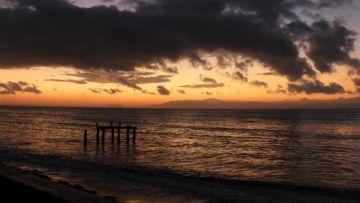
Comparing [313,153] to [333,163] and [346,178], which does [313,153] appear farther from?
[346,178]

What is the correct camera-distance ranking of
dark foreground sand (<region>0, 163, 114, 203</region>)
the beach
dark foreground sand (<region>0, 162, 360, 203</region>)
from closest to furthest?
dark foreground sand (<region>0, 163, 114, 203</region>) → dark foreground sand (<region>0, 162, 360, 203</region>) → the beach

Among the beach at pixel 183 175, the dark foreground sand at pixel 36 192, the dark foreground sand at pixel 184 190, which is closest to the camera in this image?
the dark foreground sand at pixel 36 192

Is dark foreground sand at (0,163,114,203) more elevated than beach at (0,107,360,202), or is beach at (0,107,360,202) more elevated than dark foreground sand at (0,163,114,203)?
dark foreground sand at (0,163,114,203)

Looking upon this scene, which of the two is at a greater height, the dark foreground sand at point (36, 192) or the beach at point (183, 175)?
the dark foreground sand at point (36, 192)

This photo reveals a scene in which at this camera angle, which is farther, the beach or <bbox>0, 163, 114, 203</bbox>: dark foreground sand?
the beach

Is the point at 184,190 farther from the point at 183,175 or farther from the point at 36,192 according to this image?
the point at 36,192

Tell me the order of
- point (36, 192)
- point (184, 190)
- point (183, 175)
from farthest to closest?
point (183, 175), point (184, 190), point (36, 192)

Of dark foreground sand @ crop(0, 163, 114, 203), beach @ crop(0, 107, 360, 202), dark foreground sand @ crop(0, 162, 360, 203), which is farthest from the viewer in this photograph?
beach @ crop(0, 107, 360, 202)

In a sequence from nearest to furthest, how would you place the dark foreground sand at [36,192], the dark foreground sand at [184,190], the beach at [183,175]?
1. the dark foreground sand at [36,192]
2. the dark foreground sand at [184,190]
3. the beach at [183,175]

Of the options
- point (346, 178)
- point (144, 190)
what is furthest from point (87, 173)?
point (346, 178)

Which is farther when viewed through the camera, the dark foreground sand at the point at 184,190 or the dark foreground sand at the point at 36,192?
the dark foreground sand at the point at 184,190

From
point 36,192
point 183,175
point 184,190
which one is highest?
point 36,192

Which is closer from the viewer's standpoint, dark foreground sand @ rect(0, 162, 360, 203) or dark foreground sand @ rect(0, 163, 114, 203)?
A: dark foreground sand @ rect(0, 163, 114, 203)

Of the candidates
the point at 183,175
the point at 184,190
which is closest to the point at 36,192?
the point at 184,190
